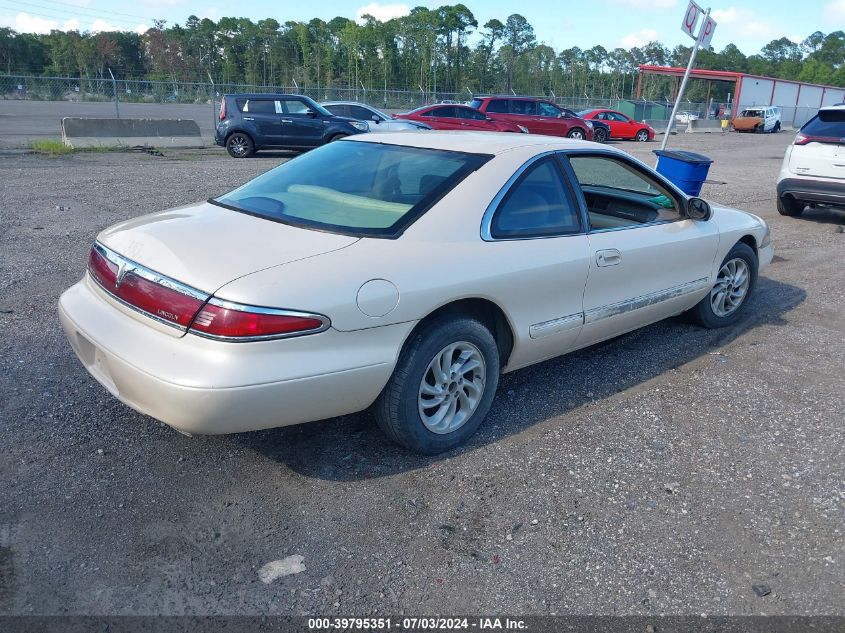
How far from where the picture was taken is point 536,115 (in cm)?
2512

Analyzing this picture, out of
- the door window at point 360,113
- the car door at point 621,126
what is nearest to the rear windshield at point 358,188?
the door window at point 360,113

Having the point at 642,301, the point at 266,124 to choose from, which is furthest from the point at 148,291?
the point at 266,124

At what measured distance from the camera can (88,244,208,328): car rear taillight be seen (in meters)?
2.86

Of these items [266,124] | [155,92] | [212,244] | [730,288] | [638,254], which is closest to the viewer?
[212,244]

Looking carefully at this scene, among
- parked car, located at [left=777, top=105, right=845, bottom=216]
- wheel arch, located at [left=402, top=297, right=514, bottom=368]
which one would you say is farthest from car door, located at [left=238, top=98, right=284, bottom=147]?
wheel arch, located at [left=402, top=297, right=514, bottom=368]

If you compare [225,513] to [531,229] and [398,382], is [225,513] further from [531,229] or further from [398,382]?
[531,229]

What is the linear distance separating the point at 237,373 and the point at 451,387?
116cm

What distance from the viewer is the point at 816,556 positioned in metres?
2.91

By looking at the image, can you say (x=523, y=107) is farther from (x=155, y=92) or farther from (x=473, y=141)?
(x=473, y=141)

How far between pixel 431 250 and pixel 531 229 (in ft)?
2.43

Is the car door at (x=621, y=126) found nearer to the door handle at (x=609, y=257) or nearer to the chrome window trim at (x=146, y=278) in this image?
the door handle at (x=609, y=257)

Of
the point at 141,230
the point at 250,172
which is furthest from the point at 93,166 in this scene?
the point at 141,230

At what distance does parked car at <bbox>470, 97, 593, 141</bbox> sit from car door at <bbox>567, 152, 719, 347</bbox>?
1992 cm

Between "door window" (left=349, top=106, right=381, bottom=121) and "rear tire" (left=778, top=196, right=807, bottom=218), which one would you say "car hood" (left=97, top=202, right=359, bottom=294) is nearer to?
"rear tire" (left=778, top=196, right=807, bottom=218)
